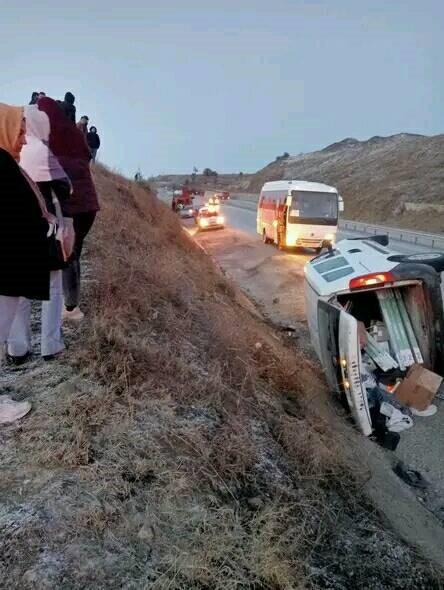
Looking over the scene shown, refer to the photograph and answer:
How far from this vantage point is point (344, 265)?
7168mm

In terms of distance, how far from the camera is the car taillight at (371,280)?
6113mm

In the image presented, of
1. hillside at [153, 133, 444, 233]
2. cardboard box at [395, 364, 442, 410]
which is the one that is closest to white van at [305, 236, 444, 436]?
cardboard box at [395, 364, 442, 410]

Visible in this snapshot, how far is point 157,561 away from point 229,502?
2.18 ft

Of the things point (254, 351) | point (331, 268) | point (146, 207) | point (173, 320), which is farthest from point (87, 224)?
point (146, 207)

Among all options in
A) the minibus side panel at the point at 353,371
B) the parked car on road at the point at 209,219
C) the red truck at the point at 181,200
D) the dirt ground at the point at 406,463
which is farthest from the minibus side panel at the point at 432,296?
the red truck at the point at 181,200

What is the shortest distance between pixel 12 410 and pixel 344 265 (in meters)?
4.89

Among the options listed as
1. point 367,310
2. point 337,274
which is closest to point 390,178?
point 367,310

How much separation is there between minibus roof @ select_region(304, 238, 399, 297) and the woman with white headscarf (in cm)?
352

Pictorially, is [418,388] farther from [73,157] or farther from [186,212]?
[186,212]

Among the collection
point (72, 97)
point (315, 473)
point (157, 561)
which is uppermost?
point (72, 97)

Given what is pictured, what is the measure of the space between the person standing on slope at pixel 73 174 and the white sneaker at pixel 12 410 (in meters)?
1.23

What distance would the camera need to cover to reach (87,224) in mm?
4809

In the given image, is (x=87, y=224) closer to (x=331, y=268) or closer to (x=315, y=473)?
(x=315, y=473)

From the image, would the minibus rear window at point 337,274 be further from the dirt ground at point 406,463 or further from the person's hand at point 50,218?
the person's hand at point 50,218
